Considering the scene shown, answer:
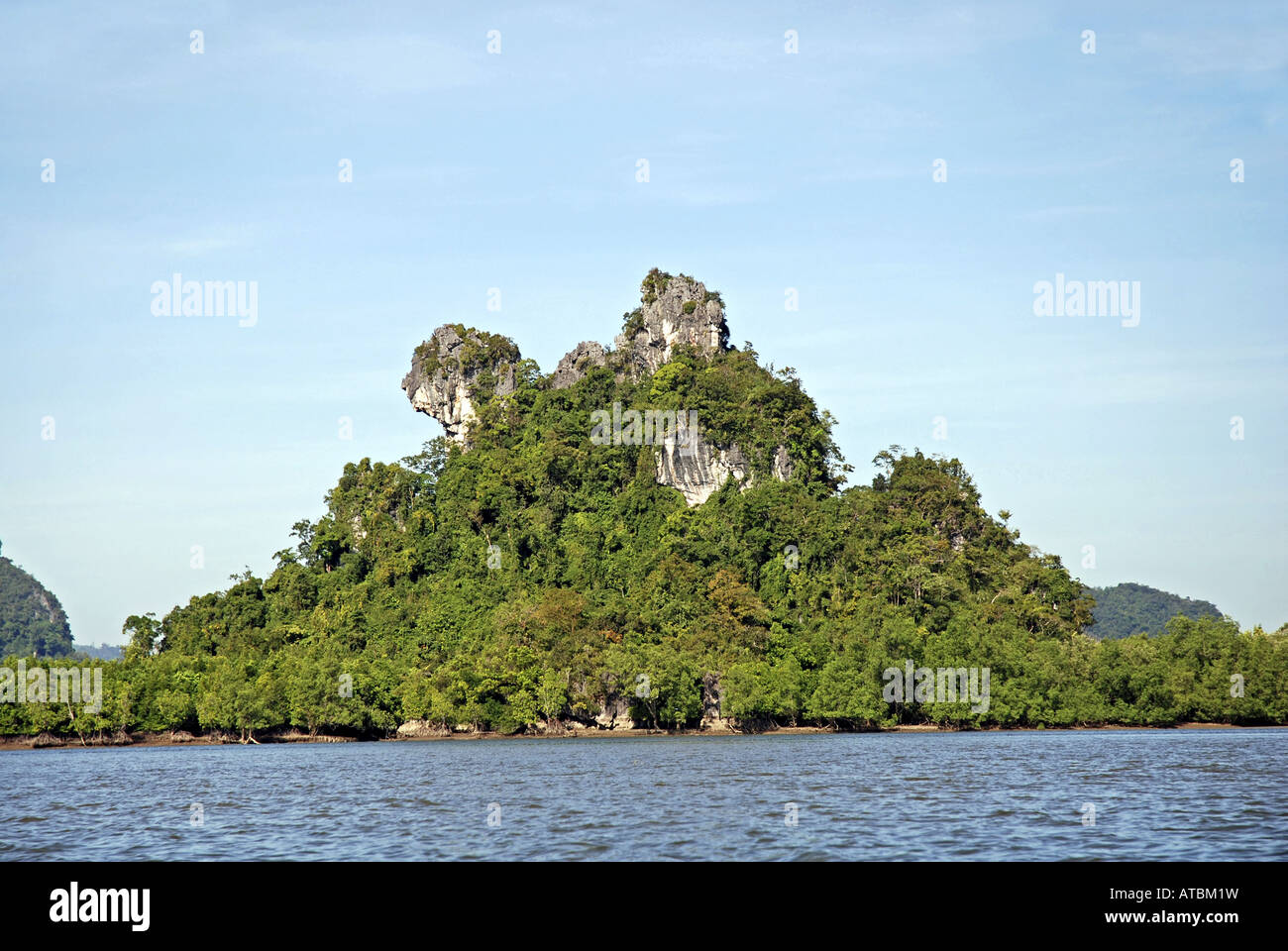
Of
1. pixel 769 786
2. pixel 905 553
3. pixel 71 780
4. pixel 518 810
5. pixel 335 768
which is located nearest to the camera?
pixel 518 810

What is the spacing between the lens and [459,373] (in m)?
110

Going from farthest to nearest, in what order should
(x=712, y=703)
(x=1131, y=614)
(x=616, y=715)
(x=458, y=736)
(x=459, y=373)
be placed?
(x=1131, y=614), (x=459, y=373), (x=458, y=736), (x=616, y=715), (x=712, y=703)

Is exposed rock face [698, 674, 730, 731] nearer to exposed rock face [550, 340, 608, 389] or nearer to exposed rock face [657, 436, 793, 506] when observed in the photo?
exposed rock face [657, 436, 793, 506]

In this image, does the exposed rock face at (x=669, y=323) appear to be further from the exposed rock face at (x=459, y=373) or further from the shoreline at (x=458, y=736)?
the shoreline at (x=458, y=736)

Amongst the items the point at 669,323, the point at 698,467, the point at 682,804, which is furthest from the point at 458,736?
the point at 682,804

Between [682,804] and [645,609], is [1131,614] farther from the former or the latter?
[682,804]

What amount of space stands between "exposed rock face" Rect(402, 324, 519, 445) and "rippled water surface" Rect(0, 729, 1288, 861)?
55.5 meters

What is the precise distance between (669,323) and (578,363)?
947 centimetres

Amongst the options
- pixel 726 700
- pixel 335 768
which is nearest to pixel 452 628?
pixel 726 700

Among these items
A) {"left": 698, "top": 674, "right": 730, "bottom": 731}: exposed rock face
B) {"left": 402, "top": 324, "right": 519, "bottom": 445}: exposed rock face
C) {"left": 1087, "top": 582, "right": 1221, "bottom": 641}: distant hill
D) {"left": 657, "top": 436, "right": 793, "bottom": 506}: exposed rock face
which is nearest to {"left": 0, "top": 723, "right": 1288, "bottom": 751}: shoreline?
{"left": 698, "top": 674, "right": 730, "bottom": 731}: exposed rock face

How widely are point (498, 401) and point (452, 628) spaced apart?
1006 inches
